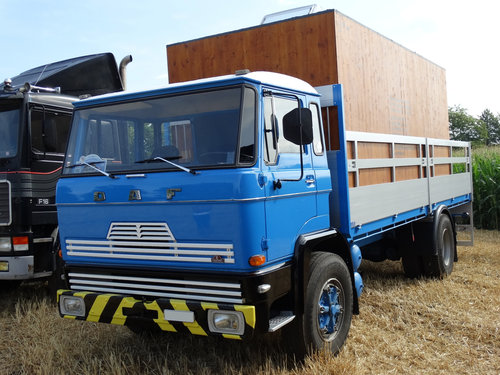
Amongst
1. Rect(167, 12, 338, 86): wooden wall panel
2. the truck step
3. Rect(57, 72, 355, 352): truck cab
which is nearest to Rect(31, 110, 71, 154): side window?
Rect(167, 12, 338, 86): wooden wall panel

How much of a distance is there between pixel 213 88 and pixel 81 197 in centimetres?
131

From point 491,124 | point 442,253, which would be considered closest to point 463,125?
point 491,124

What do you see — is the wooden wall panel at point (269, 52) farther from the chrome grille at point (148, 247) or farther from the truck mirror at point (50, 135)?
the chrome grille at point (148, 247)

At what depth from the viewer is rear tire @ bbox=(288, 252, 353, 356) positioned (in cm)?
381

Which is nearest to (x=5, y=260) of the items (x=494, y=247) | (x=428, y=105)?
(x=428, y=105)

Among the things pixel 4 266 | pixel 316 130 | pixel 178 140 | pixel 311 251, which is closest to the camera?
pixel 178 140

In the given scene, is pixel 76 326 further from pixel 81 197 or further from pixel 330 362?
pixel 330 362

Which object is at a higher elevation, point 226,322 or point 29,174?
point 29,174

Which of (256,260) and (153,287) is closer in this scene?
(256,260)

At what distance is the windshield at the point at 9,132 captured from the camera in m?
5.85

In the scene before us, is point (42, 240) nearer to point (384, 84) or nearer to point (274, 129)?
point (274, 129)

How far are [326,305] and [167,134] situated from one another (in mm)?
1870

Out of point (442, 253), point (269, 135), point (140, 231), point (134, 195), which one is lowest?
point (442, 253)

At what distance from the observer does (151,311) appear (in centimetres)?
360
